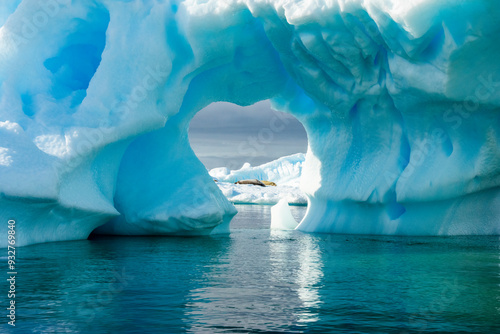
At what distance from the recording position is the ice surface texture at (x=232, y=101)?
734cm

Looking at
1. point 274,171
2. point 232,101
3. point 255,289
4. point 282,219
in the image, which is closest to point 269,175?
point 274,171

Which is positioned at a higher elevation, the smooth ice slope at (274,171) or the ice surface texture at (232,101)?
the smooth ice slope at (274,171)

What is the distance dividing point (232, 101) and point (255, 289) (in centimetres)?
649

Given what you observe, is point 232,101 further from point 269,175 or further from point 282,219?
point 269,175

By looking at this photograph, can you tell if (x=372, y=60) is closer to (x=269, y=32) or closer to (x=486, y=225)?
(x=269, y=32)

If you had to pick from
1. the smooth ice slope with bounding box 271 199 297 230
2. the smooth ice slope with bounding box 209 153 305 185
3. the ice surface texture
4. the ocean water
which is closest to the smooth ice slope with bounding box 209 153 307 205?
the smooth ice slope with bounding box 209 153 305 185

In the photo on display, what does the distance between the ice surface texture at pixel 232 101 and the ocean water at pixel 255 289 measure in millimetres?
1186

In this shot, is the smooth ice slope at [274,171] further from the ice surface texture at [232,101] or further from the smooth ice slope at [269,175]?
the ice surface texture at [232,101]

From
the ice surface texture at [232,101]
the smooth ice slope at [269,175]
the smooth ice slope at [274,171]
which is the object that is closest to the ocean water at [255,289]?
the ice surface texture at [232,101]

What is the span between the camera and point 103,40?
354 inches

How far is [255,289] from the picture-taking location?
15.0 feet

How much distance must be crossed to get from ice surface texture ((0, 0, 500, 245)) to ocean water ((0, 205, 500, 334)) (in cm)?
119

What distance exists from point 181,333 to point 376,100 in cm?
659

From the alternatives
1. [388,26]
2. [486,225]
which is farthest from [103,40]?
[486,225]
